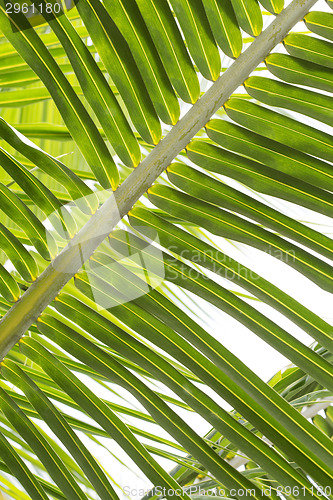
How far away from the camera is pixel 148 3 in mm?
473

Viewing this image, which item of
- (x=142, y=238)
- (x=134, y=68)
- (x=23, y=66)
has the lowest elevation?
(x=142, y=238)

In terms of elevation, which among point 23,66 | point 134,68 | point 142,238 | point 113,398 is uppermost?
point 23,66

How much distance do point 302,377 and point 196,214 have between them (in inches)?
18.4

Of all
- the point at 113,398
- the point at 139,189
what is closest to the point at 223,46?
the point at 139,189

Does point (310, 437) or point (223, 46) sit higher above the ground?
point (223, 46)

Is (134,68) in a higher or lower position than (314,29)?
lower

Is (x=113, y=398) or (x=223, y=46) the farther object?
(x=113, y=398)

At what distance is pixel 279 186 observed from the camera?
511 mm

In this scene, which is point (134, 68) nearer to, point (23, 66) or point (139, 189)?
point (139, 189)

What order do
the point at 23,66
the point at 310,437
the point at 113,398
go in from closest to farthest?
Answer: 1. the point at 310,437
2. the point at 23,66
3. the point at 113,398

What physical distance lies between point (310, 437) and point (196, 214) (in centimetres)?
27

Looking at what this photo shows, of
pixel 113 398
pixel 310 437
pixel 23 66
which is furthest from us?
pixel 113 398

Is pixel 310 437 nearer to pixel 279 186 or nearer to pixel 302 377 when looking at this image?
pixel 279 186

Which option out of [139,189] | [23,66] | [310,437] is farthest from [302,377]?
[23,66]
